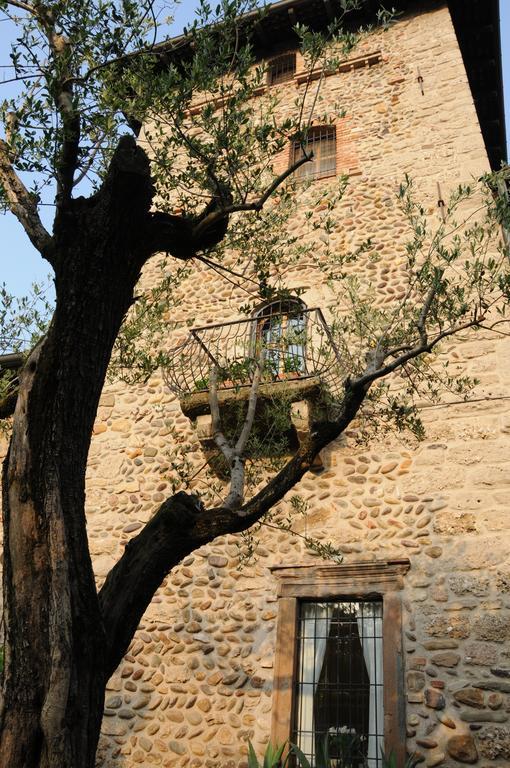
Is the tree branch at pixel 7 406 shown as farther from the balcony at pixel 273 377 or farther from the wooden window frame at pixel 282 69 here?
the wooden window frame at pixel 282 69

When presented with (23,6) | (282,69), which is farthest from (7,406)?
(282,69)

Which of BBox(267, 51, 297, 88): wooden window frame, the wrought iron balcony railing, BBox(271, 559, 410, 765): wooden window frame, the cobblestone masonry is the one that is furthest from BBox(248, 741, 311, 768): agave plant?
BBox(267, 51, 297, 88): wooden window frame

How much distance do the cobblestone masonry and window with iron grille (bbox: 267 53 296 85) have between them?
12.2ft

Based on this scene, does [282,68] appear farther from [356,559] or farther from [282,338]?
[356,559]

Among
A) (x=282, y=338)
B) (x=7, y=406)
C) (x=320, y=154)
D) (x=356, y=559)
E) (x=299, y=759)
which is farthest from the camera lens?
(x=320, y=154)

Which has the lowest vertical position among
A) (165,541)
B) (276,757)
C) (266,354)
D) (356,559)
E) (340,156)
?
(276,757)

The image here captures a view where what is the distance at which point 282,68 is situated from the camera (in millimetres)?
11969

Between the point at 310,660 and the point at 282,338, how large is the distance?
309 centimetres

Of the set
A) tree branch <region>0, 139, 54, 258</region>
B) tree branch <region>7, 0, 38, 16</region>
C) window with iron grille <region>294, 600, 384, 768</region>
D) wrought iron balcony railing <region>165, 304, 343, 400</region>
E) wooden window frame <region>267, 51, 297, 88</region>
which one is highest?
wooden window frame <region>267, 51, 297, 88</region>

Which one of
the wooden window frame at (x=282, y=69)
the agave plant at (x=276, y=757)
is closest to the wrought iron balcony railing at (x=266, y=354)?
the agave plant at (x=276, y=757)

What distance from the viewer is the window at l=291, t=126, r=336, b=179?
34.1ft

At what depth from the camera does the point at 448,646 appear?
6164mm

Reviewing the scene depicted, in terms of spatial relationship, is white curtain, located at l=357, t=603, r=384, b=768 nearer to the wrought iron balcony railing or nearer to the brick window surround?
the wrought iron balcony railing

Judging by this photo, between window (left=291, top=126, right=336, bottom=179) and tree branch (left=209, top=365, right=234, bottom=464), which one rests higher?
window (left=291, top=126, right=336, bottom=179)
